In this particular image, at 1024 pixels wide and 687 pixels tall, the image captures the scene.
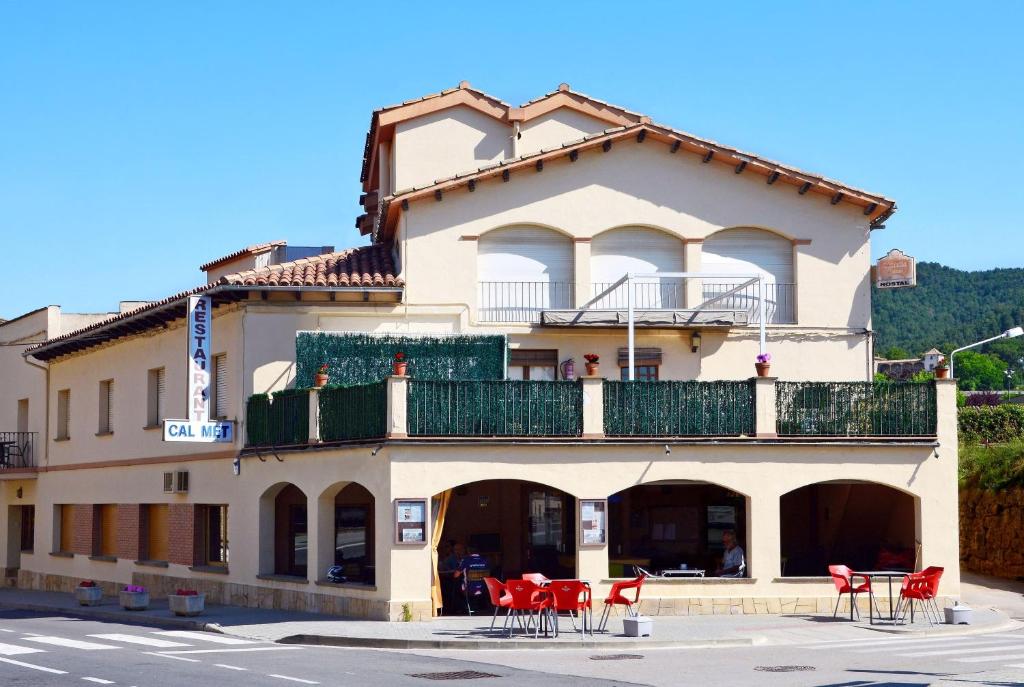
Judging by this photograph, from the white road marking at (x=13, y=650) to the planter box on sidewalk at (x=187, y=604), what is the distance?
5405 millimetres

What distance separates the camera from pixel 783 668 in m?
17.2

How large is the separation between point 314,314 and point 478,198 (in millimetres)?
4341

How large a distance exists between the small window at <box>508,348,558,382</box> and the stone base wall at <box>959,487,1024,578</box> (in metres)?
11.7

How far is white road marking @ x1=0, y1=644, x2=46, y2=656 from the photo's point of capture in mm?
19547

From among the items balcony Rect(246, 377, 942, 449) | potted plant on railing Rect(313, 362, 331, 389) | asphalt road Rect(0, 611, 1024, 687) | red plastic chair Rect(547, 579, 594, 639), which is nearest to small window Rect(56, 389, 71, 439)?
potted plant on railing Rect(313, 362, 331, 389)

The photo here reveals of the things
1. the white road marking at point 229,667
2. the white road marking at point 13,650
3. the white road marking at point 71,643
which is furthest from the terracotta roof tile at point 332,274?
the white road marking at point 229,667

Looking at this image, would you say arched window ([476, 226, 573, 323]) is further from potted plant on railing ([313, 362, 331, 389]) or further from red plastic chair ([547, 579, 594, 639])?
red plastic chair ([547, 579, 594, 639])

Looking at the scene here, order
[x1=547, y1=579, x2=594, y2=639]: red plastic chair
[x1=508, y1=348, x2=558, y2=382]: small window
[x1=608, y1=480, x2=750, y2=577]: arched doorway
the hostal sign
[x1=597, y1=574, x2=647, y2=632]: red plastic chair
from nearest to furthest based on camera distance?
1. [x1=547, y1=579, x2=594, y2=639]: red plastic chair
2. [x1=597, y1=574, x2=647, y2=632]: red plastic chair
3. the hostal sign
4. [x1=608, y1=480, x2=750, y2=577]: arched doorway
5. [x1=508, y1=348, x2=558, y2=382]: small window

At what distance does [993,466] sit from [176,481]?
20.0 metres

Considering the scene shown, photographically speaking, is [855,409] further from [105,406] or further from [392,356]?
[105,406]

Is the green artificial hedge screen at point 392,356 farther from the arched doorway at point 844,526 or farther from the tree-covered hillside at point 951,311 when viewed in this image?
the tree-covered hillside at point 951,311

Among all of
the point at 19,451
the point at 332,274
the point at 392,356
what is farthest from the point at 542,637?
the point at 19,451

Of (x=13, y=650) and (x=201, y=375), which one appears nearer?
(x=13, y=650)

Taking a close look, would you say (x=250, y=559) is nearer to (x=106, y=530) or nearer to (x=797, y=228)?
(x=106, y=530)
